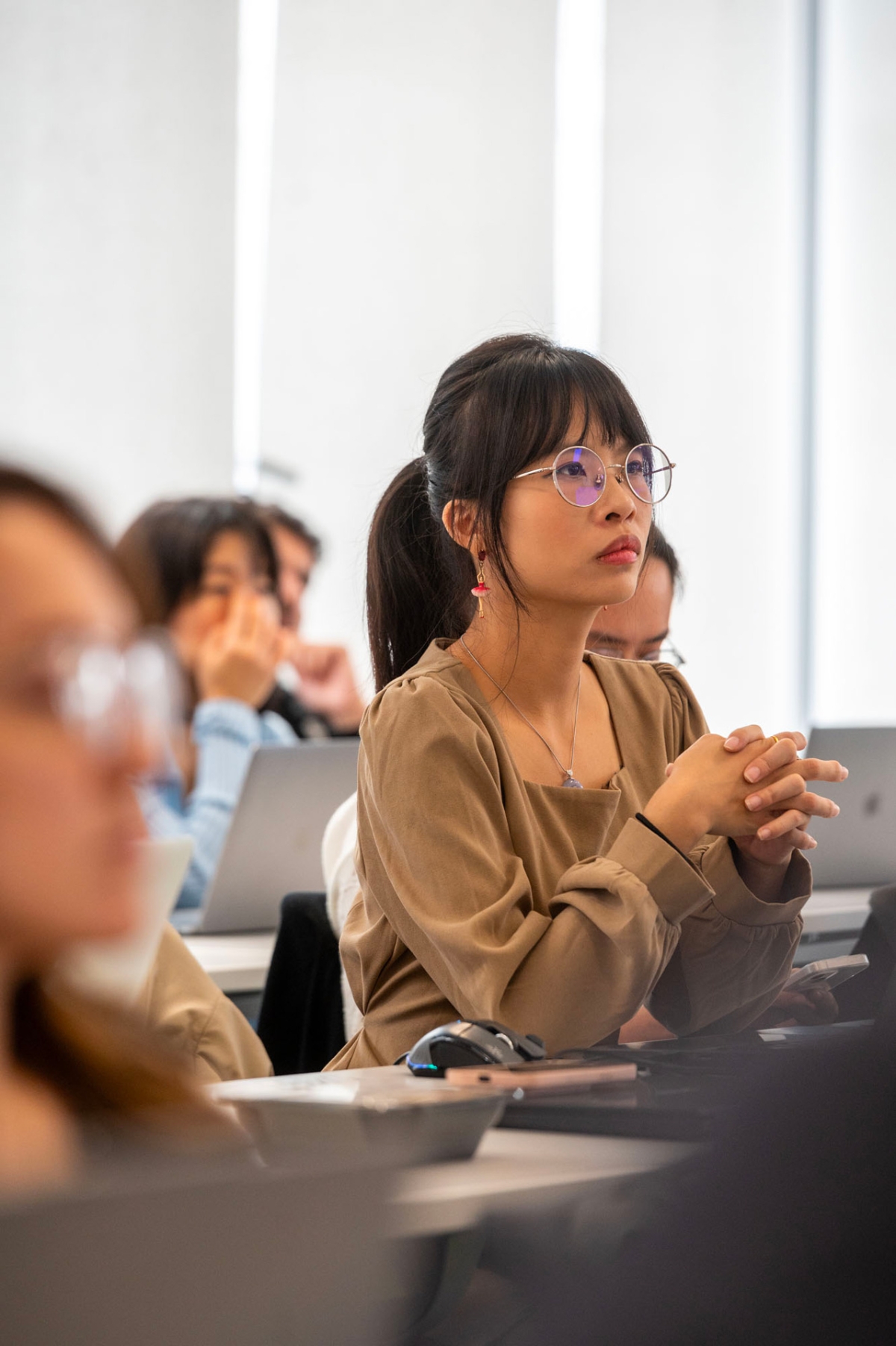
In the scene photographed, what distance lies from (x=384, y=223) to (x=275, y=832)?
2.79m

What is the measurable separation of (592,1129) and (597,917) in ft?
2.38

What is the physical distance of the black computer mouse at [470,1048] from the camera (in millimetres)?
988

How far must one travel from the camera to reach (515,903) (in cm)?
122

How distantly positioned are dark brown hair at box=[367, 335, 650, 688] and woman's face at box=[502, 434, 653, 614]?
2 cm

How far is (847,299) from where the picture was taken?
493cm

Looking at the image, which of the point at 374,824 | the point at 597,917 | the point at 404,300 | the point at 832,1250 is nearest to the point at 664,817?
the point at 597,917

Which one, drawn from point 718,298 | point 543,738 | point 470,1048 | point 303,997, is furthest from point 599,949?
point 718,298

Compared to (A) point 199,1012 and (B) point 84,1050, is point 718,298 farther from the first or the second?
(B) point 84,1050

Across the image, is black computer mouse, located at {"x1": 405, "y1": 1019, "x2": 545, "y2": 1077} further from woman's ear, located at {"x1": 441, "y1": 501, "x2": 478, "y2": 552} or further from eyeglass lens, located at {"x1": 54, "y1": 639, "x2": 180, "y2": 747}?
eyeglass lens, located at {"x1": 54, "y1": 639, "x2": 180, "y2": 747}

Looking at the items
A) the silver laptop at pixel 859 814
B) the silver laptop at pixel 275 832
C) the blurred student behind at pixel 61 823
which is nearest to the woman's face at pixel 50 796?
the blurred student behind at pixel 61 823

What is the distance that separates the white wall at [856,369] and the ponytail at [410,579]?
3493 mm

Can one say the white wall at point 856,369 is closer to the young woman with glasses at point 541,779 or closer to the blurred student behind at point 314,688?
the blurred student behind at point 314,688

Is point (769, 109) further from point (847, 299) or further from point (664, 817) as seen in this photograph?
point (664, 817)

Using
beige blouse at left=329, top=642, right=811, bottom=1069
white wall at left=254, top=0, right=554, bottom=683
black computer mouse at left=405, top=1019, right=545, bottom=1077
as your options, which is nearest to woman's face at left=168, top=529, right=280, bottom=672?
white wall at left=254, top=0, right=554, bottom=683
